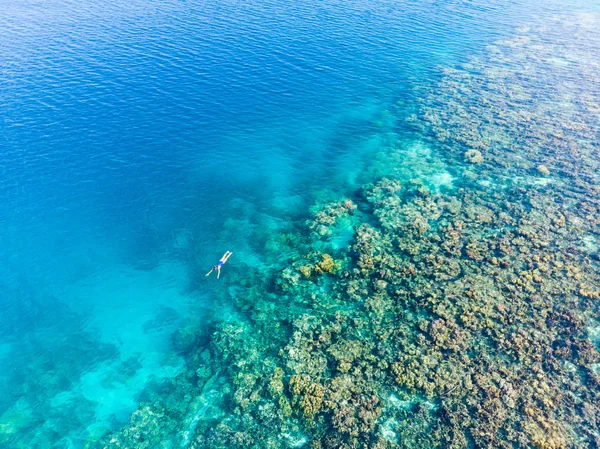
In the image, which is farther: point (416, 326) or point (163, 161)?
point (163, 161)

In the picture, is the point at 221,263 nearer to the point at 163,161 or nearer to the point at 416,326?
the point at 416,326

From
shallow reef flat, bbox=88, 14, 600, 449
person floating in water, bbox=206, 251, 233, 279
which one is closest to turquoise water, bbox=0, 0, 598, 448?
person floating in water, bbox=206, 251, 233, 279

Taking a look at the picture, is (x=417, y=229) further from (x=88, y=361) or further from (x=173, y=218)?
(x=88, y=361)

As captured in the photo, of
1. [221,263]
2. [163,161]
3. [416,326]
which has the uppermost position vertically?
[416,326]

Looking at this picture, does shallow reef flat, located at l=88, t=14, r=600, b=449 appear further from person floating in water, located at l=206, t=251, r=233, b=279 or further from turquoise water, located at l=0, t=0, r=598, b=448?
turquoise water, located at l=0, t=0, r=598, b=448

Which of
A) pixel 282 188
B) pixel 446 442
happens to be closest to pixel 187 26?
pixel 282 188

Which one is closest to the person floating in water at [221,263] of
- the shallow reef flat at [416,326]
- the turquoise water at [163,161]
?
the turquoise water at [163,161]

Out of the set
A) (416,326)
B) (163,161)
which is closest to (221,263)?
(416,326)
